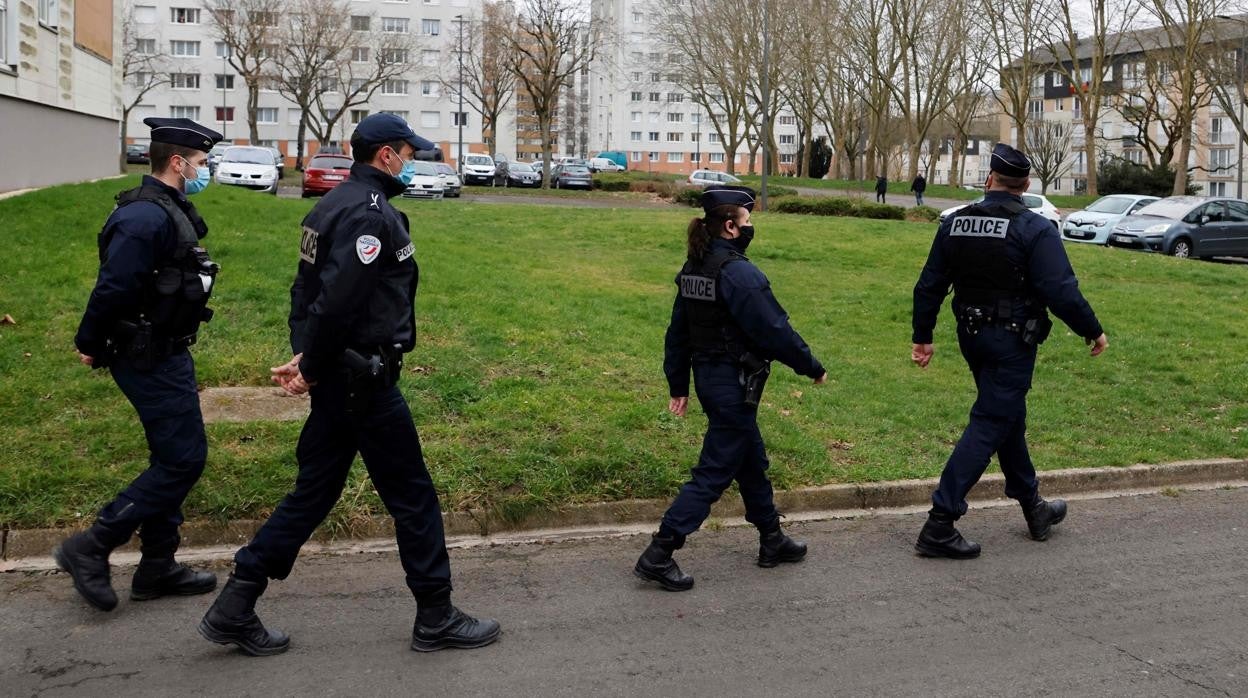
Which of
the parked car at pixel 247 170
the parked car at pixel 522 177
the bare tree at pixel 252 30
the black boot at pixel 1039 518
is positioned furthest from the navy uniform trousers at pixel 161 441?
the bare tree at pixel 252 30

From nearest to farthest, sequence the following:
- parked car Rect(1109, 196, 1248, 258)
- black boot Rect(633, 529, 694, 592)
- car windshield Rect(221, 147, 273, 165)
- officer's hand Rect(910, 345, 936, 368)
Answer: black boot Rect(633, 529, 694, 592)
officer's hand Rect(910, 345, 936, 368)
parked car Rect(1109, 196, 1248, 258)
car windshield Rect(221, 147, 273, 165)

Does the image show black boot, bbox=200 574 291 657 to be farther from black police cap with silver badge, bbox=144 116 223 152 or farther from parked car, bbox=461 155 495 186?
parked car, bbox=461 155 495 186

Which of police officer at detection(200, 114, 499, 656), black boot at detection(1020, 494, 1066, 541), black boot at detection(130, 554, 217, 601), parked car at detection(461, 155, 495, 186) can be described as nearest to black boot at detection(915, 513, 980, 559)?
black boot at detection(1020, 494, 1066, 541)

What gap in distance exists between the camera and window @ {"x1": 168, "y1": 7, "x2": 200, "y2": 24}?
82.1 metres

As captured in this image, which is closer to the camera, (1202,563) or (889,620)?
(889,620)

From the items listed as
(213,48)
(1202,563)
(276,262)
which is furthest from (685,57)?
(1202,563)

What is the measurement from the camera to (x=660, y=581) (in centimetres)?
529

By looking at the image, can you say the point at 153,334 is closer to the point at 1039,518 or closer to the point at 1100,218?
the point at 1039,518

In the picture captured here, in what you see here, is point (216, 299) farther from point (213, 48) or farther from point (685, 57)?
point (213, 48)

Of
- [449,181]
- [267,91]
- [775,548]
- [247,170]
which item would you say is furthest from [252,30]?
[775,548]

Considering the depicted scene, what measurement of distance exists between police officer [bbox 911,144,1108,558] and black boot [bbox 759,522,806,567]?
0.69m

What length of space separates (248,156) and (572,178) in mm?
15898

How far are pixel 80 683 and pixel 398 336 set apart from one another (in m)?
1.67

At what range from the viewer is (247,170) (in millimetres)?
30484
